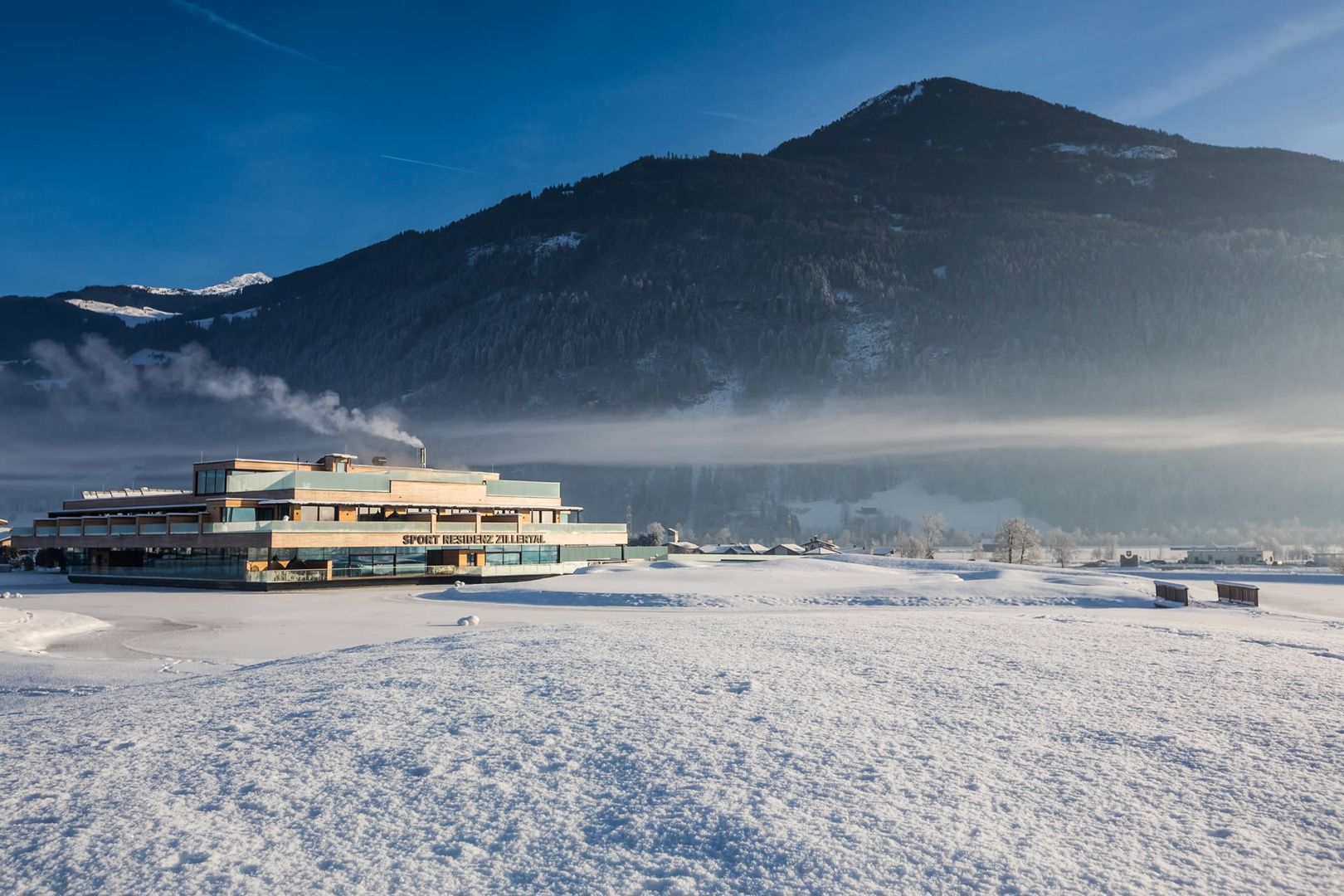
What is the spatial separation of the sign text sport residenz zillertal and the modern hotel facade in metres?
0.08

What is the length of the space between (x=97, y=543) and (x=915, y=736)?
74887 millimetres

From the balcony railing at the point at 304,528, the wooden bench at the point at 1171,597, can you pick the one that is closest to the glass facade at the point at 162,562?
the balcony railing at the point at 304,528

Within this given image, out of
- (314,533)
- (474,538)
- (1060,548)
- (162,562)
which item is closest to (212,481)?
(162,562)

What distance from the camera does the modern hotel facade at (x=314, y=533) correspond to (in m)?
59.6

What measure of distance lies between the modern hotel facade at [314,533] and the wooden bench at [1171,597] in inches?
1716

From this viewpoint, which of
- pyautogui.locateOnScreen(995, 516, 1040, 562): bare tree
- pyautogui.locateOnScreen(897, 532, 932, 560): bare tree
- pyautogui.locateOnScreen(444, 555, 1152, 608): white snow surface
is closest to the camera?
pyautogui.locateOnScreen(444, 555, 1152, 608): white snow surface

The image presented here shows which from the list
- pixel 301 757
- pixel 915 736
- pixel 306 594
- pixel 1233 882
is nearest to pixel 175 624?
pixel 306 594

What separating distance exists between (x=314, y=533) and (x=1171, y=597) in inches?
2121

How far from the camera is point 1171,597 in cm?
4678

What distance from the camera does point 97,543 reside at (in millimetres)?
67875

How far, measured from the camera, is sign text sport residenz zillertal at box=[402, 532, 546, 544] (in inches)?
2530

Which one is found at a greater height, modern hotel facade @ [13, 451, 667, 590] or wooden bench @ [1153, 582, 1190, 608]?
modern hotel facade @ [13, 451, 667, 590]

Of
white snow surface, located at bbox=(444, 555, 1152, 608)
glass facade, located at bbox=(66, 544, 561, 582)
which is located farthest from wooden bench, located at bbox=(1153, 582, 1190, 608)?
glass facade, located at bbox=(66, 544, 561, 582)

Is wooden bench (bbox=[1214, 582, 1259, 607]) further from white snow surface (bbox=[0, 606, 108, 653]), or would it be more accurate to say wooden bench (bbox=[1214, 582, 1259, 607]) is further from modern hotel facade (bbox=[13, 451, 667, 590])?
white snow surface (bbox=[0, 606, 108, 653])
